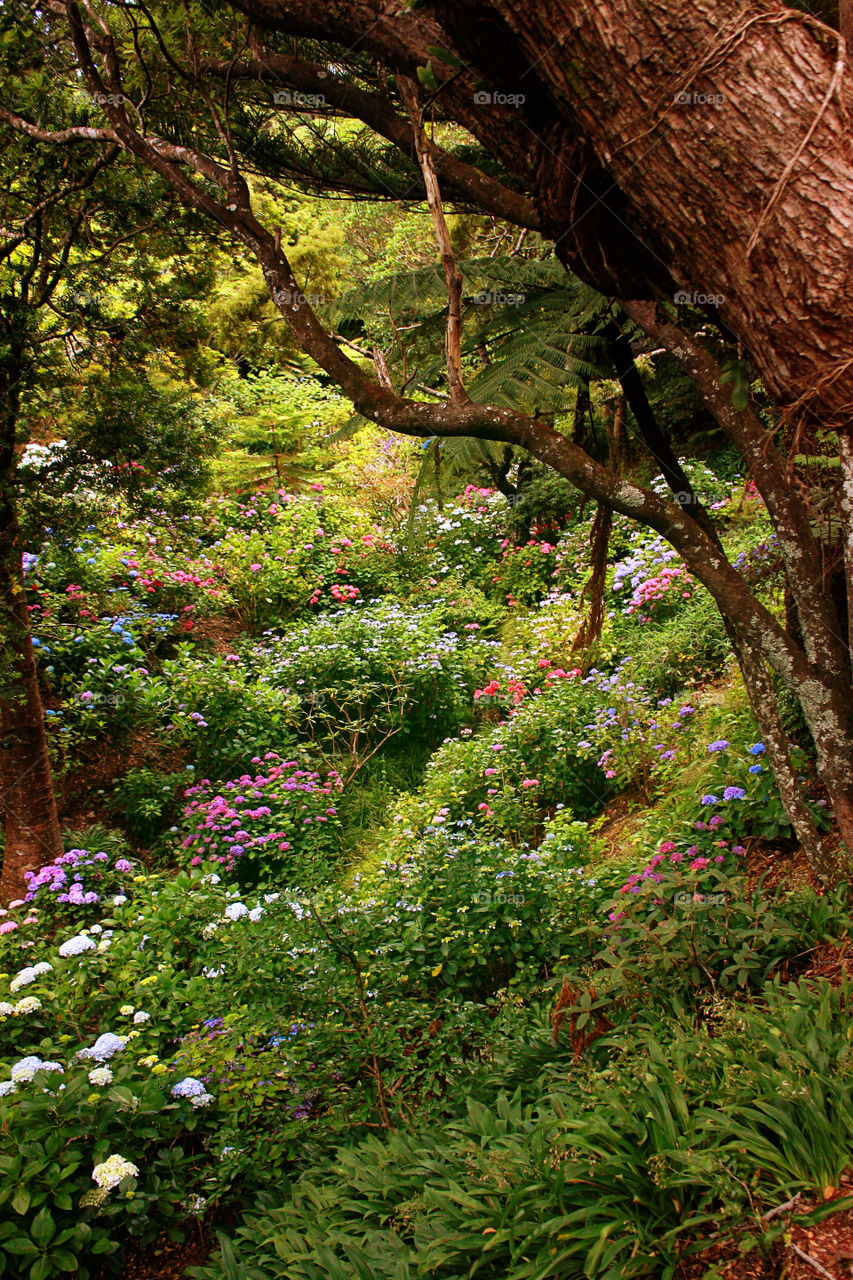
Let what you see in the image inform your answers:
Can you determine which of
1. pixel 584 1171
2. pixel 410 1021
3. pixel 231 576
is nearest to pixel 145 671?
pixel 231 576

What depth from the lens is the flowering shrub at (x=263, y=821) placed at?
476cm

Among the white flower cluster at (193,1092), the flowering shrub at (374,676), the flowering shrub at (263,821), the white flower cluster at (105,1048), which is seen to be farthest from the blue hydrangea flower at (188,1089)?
the flowering shrub at (374,676)

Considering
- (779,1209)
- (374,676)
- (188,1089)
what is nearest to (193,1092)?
(188,1089)

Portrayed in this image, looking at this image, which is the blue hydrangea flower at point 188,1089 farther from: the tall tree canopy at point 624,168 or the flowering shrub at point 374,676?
the flowering shrub at point 374,676

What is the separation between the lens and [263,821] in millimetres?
5078

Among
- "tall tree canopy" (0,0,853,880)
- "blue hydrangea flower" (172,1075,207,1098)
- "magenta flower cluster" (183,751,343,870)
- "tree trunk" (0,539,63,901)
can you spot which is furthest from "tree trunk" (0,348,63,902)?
"blue hydrangea flower" (172,1075,207,1098)

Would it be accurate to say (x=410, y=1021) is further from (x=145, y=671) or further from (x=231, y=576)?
(x=231, y=576)

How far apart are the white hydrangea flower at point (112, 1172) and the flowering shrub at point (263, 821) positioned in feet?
6.97

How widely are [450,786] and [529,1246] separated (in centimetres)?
319

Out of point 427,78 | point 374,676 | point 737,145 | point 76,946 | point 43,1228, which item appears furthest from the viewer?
point 374,676

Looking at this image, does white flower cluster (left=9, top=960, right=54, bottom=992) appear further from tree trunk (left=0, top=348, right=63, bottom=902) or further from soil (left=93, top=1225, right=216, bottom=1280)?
tree trunk (left=0, top=348, right=63, bottom=902)

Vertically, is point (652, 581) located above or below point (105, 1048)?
above

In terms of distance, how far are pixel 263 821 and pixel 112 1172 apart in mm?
2747

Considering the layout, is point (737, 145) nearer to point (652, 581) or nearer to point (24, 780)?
point (24, 780)
